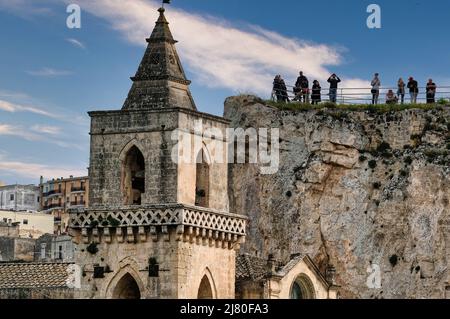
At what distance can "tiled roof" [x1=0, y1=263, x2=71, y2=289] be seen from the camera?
58.6 metres

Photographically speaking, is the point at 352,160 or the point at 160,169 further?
the point at 352,160

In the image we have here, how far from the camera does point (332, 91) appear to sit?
7875 centimetres

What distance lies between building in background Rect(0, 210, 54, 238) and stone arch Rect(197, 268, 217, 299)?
73.2 m

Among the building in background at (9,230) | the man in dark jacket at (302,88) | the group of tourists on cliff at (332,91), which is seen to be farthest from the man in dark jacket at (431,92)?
the building in background at (9,230)

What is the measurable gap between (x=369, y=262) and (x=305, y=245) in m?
3.64

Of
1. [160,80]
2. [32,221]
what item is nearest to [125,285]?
[160,80]

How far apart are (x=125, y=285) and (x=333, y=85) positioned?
3262 centimetres

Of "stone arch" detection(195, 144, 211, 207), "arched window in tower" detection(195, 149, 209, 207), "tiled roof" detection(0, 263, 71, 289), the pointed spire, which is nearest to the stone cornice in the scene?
the pointed spire

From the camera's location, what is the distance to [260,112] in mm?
79812

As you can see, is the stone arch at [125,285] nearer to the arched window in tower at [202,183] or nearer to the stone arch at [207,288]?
the stone arch at [207,288]

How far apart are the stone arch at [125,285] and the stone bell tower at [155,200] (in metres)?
0.03

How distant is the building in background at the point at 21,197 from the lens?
147 m
